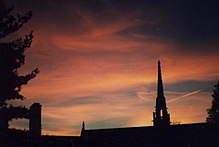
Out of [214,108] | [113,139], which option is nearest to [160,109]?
[214,108]

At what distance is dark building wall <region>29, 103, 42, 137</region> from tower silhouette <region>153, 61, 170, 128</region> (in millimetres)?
37862

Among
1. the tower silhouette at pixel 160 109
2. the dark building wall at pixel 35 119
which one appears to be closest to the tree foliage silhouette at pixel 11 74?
the dark building wall at pixel 35 119

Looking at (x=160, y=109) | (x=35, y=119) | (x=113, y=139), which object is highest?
(x=160, y=109)

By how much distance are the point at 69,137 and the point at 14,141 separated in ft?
12.9

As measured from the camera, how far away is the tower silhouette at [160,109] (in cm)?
6675

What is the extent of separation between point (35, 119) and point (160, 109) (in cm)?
3972

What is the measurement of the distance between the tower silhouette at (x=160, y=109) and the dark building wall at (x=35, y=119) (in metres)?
37.9

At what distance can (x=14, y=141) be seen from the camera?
24344mm

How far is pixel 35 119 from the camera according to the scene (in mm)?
30969

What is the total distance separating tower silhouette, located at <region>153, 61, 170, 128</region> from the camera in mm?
66750

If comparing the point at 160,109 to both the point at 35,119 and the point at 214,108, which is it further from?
the point at 35,119

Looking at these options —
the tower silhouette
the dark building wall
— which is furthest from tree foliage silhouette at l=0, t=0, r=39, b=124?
the tower silhouette

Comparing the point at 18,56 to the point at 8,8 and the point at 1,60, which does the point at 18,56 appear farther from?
the point at 8,8

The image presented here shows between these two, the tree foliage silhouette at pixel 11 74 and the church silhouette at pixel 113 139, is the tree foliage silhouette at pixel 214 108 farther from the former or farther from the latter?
the tree foliage silhouette at pixel 11 74
